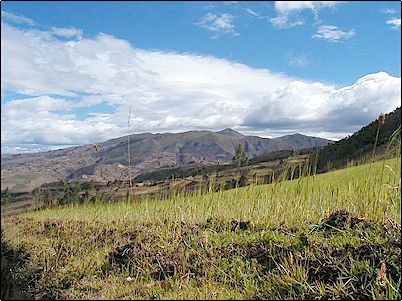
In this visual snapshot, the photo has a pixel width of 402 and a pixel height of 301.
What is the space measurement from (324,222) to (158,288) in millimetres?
2582

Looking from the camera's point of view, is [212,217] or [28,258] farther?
[212,217]

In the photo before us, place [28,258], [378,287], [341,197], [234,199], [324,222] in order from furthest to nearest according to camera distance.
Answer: [234,199] < [341,197] < [28,258] < [324,222] < [378,287]

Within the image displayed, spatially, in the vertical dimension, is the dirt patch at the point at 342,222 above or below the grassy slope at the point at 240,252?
above

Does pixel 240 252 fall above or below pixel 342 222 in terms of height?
below

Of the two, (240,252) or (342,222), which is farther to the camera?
(342,222)

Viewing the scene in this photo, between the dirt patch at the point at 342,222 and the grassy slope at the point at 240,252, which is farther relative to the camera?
the dirt patch at the point at 342,222

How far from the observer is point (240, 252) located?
562cm

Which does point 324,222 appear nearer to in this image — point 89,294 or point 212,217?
point 212,217

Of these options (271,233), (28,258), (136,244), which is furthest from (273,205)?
(28,258)

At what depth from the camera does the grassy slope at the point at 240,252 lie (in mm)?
4508

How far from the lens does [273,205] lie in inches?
307

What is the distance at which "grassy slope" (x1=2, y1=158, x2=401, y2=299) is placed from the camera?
451cm

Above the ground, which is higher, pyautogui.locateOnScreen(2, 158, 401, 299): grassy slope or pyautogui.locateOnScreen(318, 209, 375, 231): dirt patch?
pyautogui.locateOnScreen(318, 209, 375, 231): dirt patch

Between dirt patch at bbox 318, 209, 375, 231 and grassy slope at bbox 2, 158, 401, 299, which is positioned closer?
grassy slope at bbox 2, 158, 401, 299
